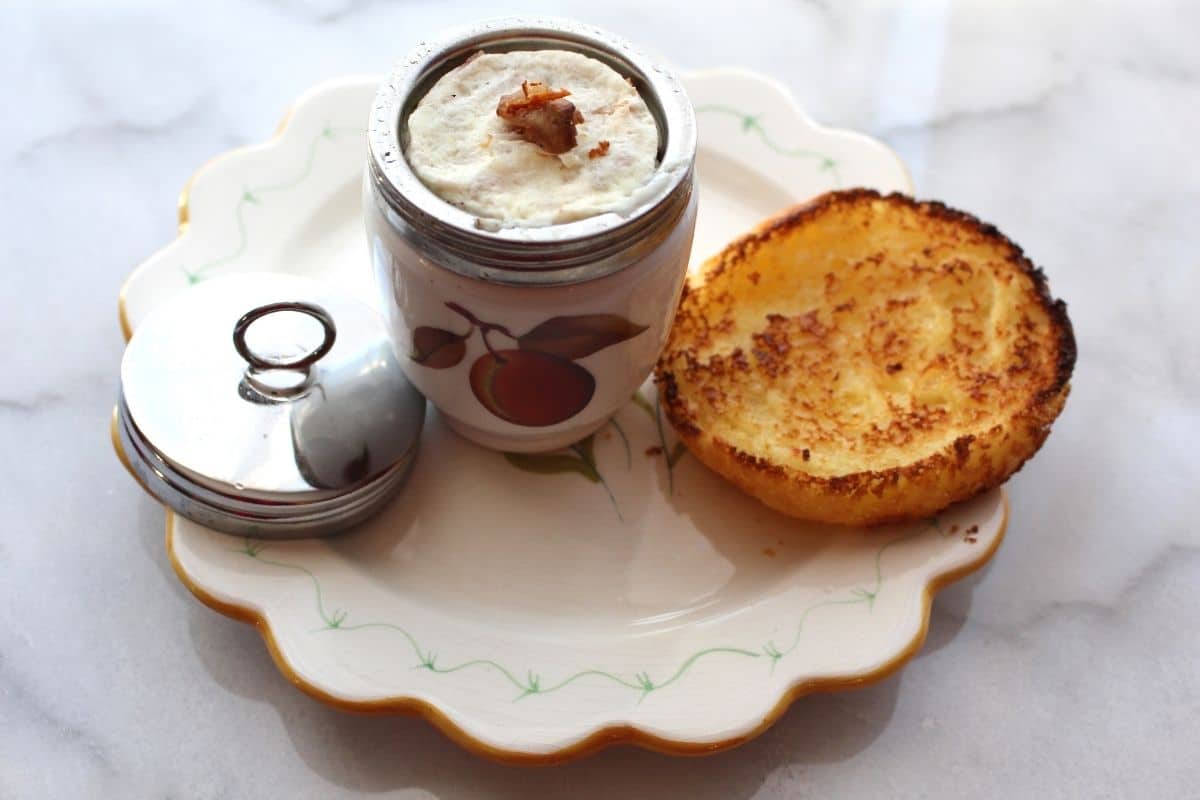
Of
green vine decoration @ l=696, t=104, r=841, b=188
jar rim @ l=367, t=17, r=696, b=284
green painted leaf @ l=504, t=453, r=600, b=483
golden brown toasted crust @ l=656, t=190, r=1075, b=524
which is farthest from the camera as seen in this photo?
green vine decoration @ l=696, t=104, r=841, b=188

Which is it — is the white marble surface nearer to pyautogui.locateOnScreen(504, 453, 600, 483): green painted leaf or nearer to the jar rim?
pyautogui.locateOnScreen(504, 453, 600, 483): green painted leaf

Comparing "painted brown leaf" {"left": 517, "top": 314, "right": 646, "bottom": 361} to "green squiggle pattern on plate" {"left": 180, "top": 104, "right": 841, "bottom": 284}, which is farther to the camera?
"green squiggle pattern on plate" {"left": 180, "top": 104, "right": 841, "bottom": 284}

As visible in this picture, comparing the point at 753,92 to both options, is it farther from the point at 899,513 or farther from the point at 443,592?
the point at 443,592

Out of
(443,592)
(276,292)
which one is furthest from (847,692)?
(276,292)

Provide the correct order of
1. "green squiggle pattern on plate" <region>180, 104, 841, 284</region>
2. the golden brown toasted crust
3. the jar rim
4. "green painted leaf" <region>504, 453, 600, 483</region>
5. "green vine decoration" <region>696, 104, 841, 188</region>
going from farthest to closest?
"green vine decoration" <region>696, 104, 841, 188</region> → "green squiggle pattern on plate" <region>180, 104, 841, 284</region> → "green painted leaf" <region>504, 453, 600, 483</region> → the golden brown toasted crust → the jar rim

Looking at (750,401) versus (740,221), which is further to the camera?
(740,221)

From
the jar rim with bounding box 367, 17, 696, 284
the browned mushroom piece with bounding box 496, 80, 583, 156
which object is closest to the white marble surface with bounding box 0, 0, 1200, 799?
the jar rim with bounding box 367, 17, 696, 284
